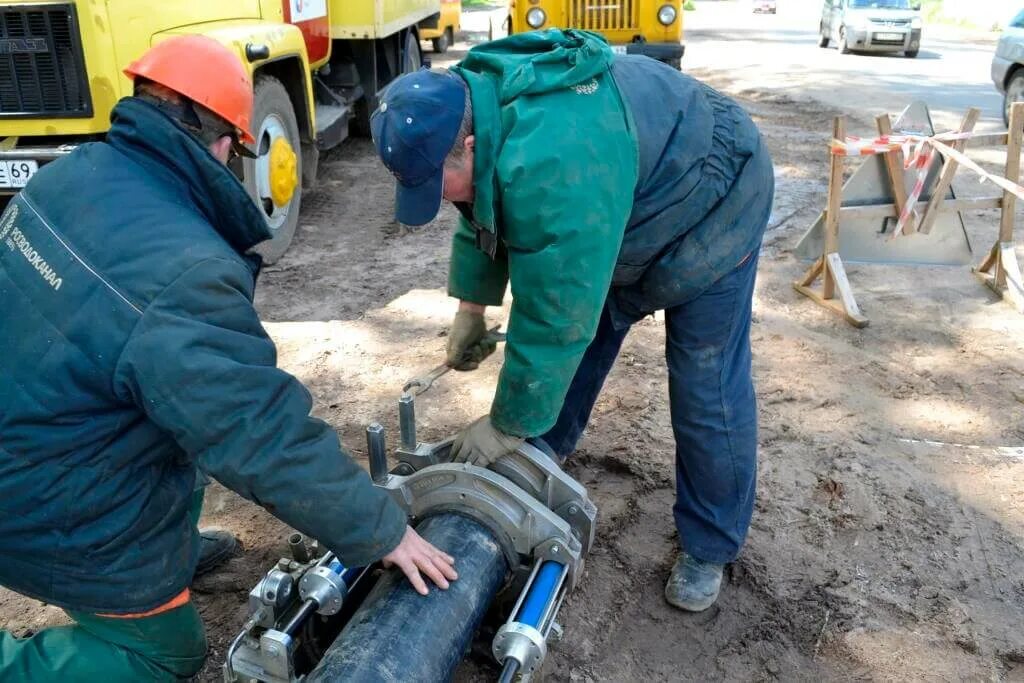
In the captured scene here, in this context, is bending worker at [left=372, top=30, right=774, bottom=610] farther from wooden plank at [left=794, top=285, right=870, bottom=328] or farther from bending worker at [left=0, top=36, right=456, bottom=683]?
wooden plank at [left=794, top=285, right=870, bottom=328]

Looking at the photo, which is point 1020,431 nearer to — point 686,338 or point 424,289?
point 686,338

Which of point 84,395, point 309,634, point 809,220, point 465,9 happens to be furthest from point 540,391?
point 465,9

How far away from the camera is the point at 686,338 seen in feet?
8.55

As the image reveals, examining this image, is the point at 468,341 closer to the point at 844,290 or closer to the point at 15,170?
the point at 844,290

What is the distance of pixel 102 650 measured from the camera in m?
2.16

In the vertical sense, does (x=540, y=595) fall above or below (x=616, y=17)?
below

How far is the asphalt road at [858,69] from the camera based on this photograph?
11891mm

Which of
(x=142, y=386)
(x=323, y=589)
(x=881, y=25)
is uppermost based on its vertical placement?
(x=142, y=386)

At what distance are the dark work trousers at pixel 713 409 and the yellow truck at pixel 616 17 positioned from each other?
26.3 ft

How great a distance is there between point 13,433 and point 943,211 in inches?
194

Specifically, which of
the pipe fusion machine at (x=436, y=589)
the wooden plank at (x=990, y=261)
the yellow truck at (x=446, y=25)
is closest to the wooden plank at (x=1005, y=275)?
the wooden plank at (x=990, y=261)

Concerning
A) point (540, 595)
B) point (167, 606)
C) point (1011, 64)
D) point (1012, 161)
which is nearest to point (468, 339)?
point (540, 595)

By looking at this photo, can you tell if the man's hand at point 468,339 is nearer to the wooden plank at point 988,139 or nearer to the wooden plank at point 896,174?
the wooden plank at point 896,174

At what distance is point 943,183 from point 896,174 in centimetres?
27
